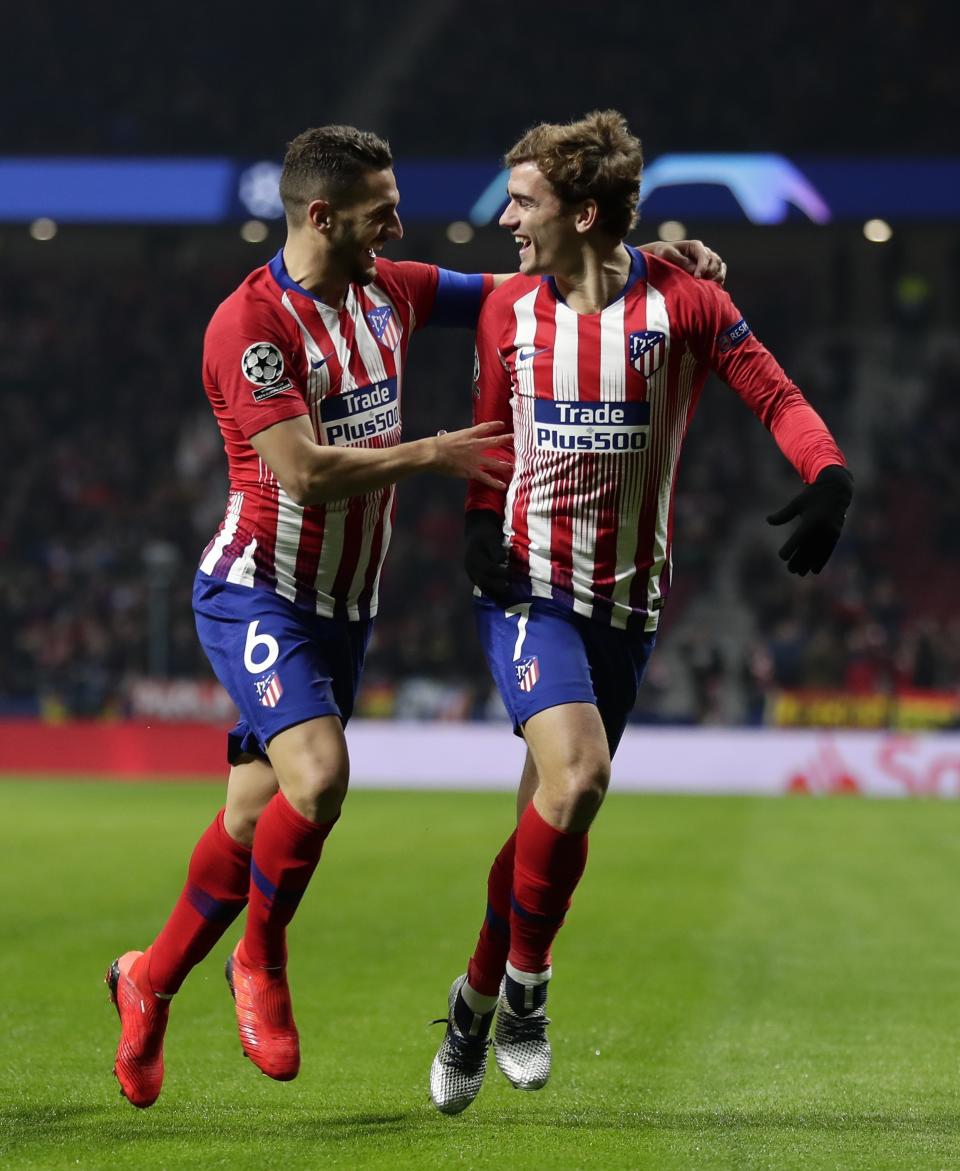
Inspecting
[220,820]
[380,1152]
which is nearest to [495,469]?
[220,820]

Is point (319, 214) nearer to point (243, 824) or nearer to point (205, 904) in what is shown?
point (243, 824)


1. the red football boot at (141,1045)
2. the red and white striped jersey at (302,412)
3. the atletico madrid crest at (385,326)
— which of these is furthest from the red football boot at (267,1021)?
the atletico madrid crest at (385,326)

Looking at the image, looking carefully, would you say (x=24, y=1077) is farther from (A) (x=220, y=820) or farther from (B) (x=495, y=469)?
(B) (x=495, y=469)

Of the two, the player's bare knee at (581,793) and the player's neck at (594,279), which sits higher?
the player's neck at (594,279)

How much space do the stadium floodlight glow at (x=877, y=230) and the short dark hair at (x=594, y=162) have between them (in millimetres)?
19817

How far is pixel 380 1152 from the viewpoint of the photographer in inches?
178

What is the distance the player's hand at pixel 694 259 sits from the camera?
5.21 metres

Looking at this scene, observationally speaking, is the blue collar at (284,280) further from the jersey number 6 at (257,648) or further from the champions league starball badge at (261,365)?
the jersey number 6 at (257,648)

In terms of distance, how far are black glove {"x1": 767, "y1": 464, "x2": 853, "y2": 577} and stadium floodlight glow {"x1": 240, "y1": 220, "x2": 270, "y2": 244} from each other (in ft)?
72.3

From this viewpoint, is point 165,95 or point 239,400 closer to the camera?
point 239,400

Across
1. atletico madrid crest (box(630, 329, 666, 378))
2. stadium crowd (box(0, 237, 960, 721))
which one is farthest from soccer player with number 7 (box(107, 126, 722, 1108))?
stadium crowd (box(0, 237, 960, 721))

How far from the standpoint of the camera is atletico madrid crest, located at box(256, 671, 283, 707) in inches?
187

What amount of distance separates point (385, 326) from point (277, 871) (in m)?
1.59

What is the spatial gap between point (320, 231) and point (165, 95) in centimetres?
2350
